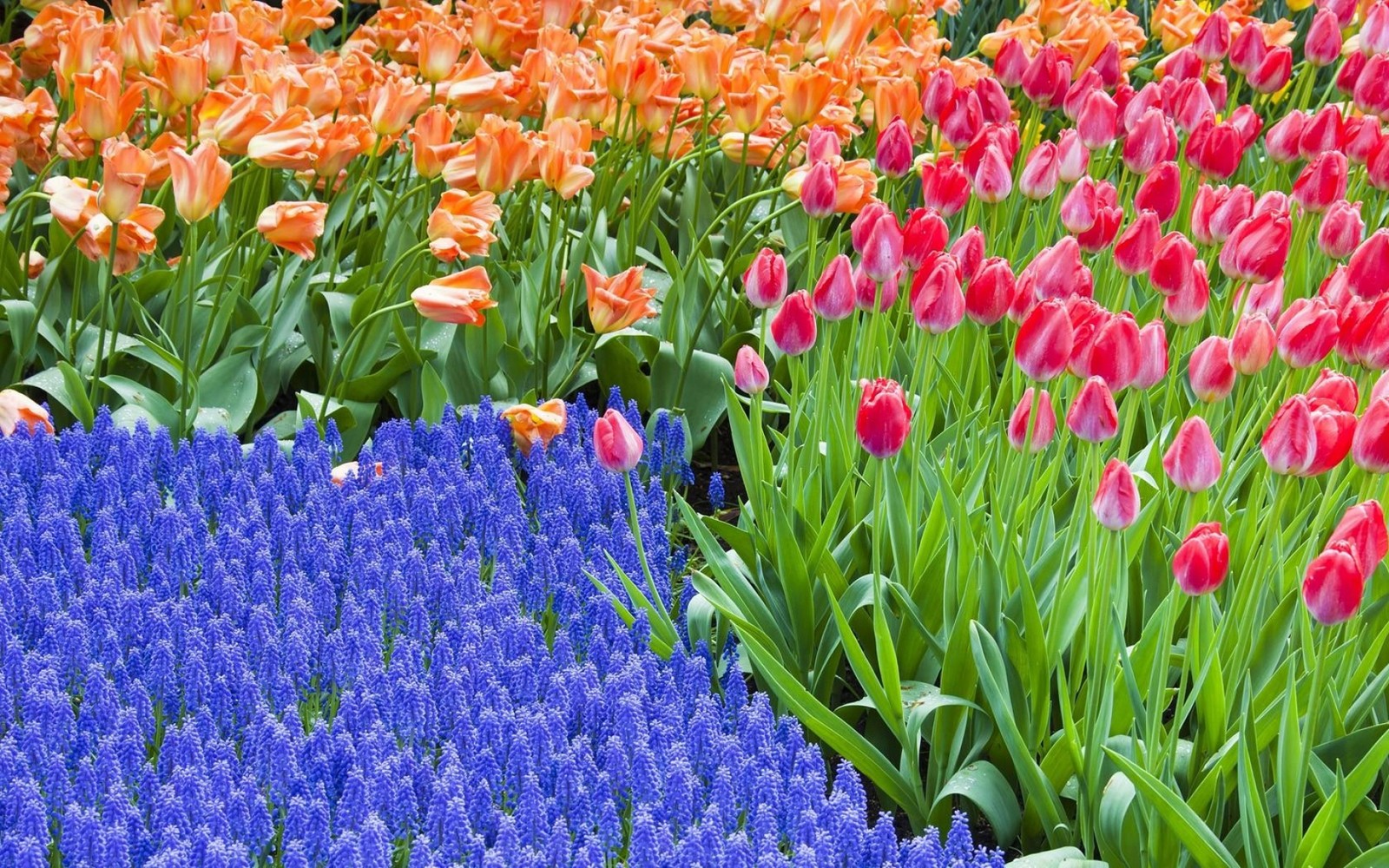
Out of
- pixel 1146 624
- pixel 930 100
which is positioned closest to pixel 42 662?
pixel 1146 624

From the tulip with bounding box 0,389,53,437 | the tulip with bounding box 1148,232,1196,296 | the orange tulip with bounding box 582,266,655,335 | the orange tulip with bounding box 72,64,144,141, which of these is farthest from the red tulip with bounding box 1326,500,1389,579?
the orange tulip with bounding box 72,64,144,141

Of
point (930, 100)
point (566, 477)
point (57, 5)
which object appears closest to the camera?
point (566, 477)

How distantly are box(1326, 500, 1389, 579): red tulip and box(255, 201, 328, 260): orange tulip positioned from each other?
1.80 m

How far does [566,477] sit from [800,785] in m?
1.03

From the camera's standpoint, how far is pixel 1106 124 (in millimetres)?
3133

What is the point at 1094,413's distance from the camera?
195 cm

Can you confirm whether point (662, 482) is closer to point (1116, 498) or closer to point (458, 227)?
point (458, 227)

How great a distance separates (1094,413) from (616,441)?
65 cm

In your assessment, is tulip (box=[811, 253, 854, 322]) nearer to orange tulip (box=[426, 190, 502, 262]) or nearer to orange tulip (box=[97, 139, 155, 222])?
orange tulip (box=[426, 190, 502, 262])

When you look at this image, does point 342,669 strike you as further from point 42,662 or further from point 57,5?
point 57,5

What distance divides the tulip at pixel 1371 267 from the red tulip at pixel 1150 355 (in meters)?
0.51

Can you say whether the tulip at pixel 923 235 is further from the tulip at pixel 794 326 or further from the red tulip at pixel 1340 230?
the red tulip at pixel 1340 230

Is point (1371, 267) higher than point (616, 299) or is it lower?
higher

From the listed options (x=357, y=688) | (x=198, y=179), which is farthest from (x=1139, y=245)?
(x=198, y=179)
